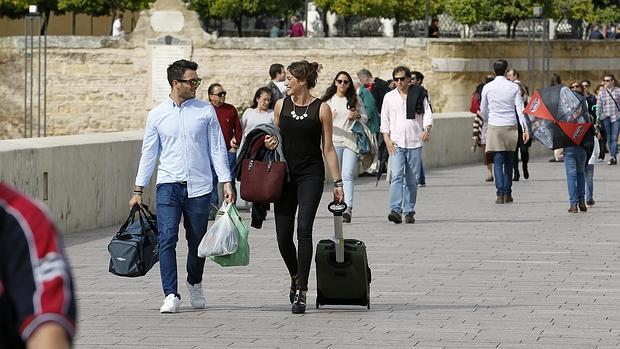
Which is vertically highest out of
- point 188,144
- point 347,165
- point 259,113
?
point 188,144

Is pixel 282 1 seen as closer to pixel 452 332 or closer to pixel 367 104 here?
pixel 367 104

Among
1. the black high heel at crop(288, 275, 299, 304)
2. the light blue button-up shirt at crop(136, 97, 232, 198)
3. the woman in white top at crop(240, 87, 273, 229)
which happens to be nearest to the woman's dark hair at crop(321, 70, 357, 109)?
the woman in white top at crop(240, 87, 273, 229)

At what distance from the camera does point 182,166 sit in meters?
9.69

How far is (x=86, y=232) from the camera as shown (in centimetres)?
1525

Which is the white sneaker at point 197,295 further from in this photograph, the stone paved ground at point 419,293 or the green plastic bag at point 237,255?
the green plastic bag at point 237,255

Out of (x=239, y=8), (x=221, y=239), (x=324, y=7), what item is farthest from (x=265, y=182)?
(x=239, y=8)

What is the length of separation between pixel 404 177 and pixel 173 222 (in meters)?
6.91

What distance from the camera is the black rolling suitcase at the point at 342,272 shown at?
9.80 metres

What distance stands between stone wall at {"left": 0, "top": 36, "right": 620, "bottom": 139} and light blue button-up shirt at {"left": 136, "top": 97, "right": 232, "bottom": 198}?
106 ft

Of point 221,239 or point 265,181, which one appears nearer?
point 221,239

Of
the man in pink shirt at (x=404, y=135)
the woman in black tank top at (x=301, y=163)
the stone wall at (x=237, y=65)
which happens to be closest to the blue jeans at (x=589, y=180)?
the man in pink shirt at (x=404, y=135)

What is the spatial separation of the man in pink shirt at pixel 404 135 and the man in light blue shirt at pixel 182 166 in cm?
645

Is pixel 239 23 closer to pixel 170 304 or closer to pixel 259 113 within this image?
pixel 259 113

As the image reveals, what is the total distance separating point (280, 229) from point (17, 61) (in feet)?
121
